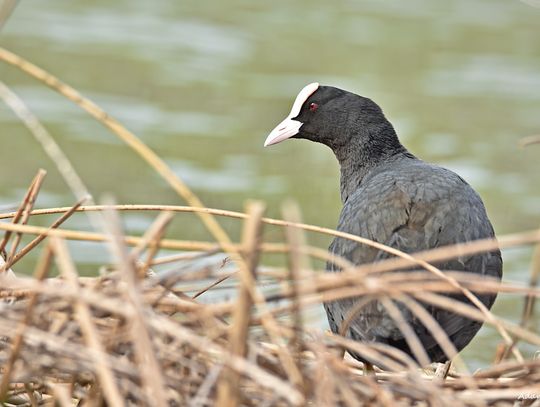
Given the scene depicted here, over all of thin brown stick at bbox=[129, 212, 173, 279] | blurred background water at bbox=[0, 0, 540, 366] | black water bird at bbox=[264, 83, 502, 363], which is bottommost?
blurred background water at bbox=[0, 0, 540, 366]

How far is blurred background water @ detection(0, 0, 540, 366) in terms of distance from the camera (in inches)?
358

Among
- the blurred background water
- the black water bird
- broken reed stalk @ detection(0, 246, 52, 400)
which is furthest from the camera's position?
the blurred background water

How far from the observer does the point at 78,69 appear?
11961mm

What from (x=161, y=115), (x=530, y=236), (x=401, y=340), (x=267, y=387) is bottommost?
(x=161, y=115)

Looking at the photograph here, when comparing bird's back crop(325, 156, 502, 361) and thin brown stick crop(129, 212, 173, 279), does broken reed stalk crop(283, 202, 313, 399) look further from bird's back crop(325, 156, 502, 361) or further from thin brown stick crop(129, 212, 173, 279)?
bird's back crop(325, 156, 502, 361)

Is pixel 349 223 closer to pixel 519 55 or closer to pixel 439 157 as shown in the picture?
pixel 439 157

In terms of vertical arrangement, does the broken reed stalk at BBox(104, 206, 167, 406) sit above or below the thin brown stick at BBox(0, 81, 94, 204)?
below

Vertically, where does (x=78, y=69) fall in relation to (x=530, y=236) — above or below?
below

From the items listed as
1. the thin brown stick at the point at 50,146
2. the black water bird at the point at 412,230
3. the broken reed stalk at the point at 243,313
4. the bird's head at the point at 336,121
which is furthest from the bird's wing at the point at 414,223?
the broken reed stalk at the point at 243,313

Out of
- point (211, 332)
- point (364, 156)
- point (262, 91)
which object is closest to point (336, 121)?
point (364, 156)

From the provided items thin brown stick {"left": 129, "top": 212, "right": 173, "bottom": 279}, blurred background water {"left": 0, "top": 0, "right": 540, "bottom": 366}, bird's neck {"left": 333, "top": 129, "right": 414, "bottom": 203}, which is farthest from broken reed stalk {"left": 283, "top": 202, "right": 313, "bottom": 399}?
blurred background water {"left": 0, "top": 0, "right": 540, "bottom": 366}

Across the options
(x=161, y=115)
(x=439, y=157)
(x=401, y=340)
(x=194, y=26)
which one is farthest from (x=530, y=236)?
(x=194, y=26)

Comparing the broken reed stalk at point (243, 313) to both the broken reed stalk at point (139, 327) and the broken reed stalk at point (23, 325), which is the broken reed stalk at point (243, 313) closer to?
the broken reed stalk at point (139, 327)

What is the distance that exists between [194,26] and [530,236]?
1227 cm
